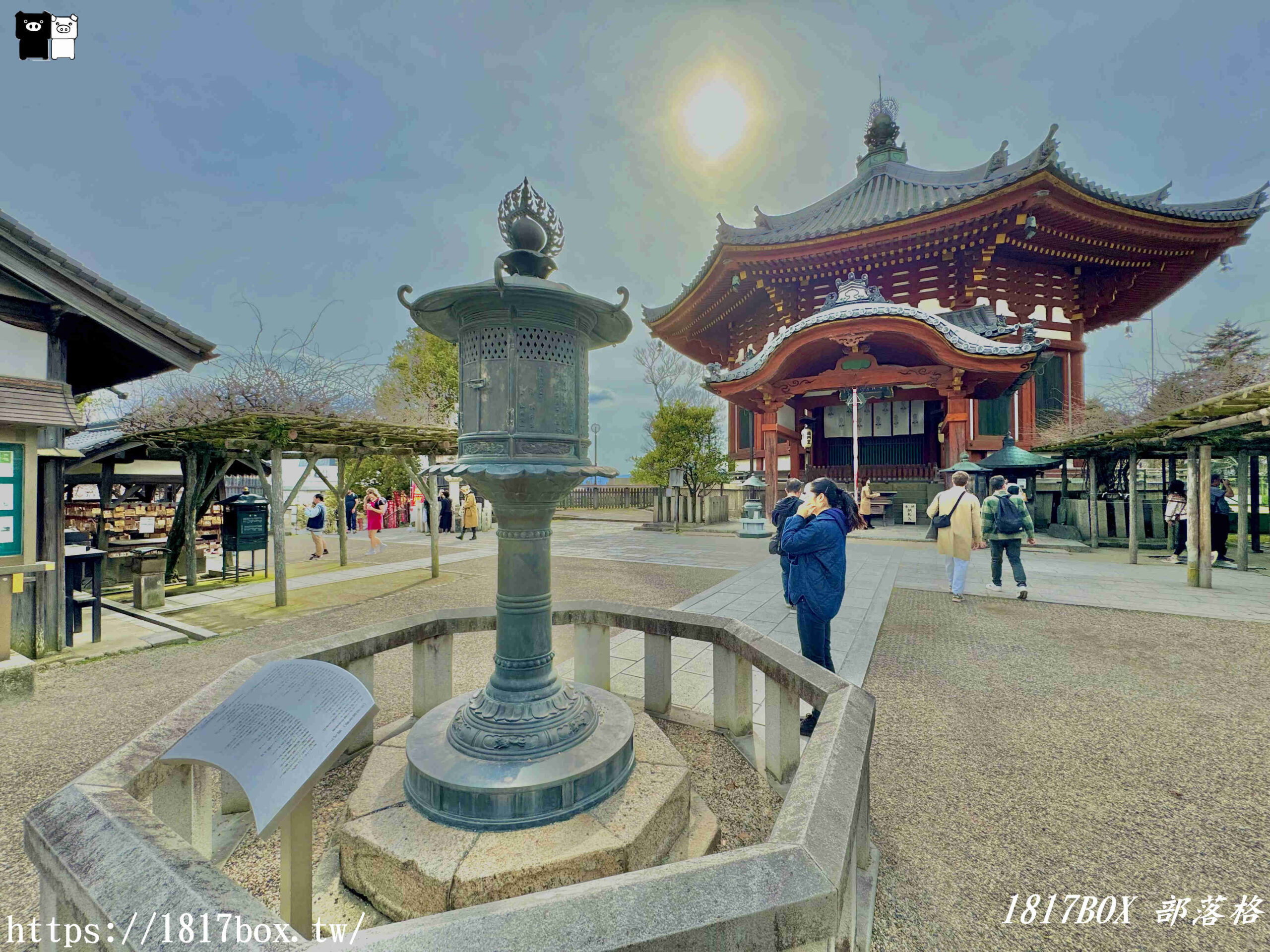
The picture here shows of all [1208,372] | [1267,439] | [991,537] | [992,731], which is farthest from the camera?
[1208,372]

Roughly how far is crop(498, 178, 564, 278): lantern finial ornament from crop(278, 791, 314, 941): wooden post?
8.04 ft

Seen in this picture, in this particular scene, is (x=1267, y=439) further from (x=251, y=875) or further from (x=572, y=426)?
(x=251, y=875)

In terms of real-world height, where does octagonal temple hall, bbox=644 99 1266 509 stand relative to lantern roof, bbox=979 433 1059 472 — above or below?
above

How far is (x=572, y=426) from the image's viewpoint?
265 centimetres

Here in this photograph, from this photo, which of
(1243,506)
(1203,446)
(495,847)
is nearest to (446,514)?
(495,847)

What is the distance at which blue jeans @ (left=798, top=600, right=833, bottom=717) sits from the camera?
12.2 feet

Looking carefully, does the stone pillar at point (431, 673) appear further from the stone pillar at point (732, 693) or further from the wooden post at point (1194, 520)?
the wooden post at point (1194, 520)

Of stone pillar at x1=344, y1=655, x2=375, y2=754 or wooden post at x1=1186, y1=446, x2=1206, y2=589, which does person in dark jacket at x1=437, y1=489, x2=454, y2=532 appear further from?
wooden post at x1=1186, y1=446, x2=1206, y2=589

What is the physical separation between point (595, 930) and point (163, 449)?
11.4 metres

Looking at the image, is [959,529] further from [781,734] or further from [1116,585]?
[781,734]

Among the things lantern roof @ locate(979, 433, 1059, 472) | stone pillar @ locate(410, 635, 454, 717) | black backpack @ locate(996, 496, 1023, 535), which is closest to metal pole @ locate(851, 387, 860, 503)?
lantern roof @ locate(979, 433, 1059, 472)

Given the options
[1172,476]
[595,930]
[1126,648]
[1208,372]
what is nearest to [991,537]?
[1126,648]

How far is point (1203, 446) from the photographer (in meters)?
7.56

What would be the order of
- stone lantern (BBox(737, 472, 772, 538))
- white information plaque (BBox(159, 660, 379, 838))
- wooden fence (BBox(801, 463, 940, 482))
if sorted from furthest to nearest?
wooden fence (BBox(801, 463, 940, 482)), stone lantern (BBox(737, 472, 772, 538)), white information plaque (BBox(159, 660, 379, 838))
